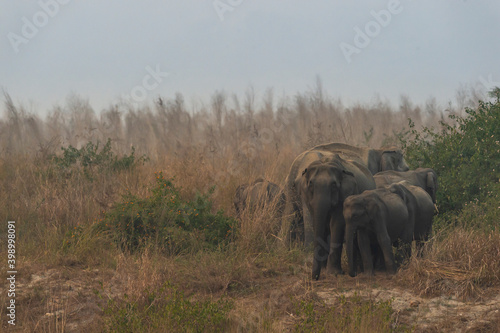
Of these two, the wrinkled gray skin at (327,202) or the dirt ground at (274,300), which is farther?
the wrinkled gray skin at (327,202)

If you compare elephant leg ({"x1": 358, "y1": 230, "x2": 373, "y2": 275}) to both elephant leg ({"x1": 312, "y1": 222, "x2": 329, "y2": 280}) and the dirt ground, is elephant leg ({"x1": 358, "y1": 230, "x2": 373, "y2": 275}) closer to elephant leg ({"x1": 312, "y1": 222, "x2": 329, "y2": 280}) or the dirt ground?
the dirt ground

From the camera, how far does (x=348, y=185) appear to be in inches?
291

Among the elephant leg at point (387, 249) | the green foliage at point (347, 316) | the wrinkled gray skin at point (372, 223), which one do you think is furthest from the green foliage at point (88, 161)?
the green foliage at point (347, 316)

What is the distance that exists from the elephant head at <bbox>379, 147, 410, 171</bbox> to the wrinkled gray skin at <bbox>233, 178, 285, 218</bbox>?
2.03 m

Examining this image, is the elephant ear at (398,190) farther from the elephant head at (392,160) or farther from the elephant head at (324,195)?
the elephant head at (392,160)

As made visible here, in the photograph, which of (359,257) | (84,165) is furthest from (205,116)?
(359,257)

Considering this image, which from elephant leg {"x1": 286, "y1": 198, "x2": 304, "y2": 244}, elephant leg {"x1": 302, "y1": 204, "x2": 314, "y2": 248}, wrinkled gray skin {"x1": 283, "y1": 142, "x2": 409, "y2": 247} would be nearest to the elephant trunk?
elephant leg {"x1": 302, "y1": 204, "x2": 314, "y2": 248}

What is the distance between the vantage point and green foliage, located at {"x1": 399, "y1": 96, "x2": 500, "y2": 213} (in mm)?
10312

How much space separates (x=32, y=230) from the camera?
9.23m

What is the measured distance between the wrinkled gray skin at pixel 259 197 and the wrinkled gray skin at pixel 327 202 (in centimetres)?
182

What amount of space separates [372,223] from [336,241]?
52cm

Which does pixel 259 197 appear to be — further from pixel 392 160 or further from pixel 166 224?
pixel 392 160

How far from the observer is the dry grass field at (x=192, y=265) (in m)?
5.89

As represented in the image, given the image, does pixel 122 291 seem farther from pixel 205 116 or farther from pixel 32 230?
pixel 205 116
